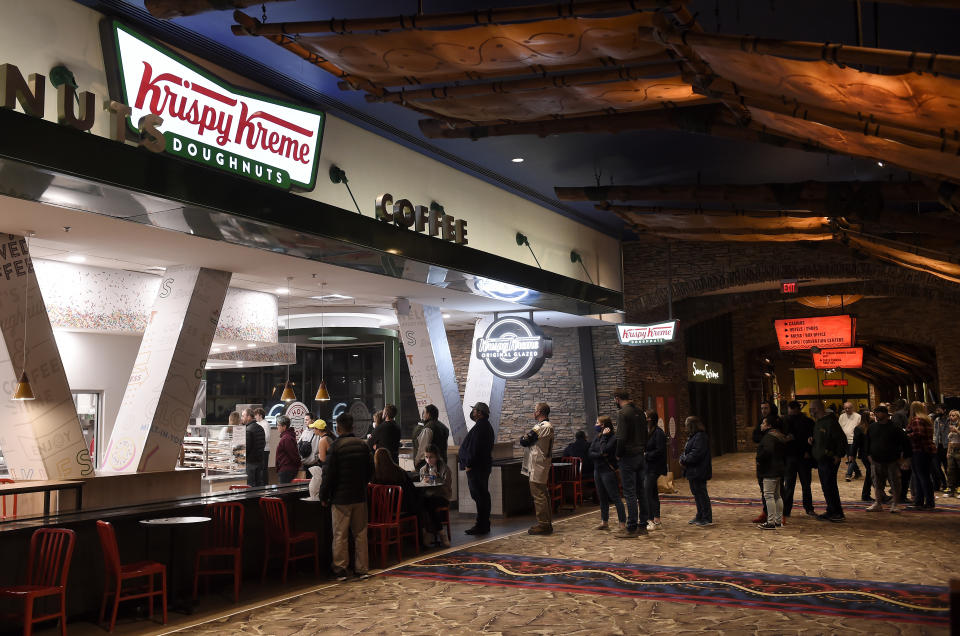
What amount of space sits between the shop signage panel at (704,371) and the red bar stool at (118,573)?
1576 centimetres

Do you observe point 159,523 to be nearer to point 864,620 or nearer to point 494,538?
point 494,538

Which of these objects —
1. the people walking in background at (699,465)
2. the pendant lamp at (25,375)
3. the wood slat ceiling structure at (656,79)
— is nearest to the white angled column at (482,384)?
the people walking in background at (699,465)

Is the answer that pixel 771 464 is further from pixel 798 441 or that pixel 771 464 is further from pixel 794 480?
pixel 794 480

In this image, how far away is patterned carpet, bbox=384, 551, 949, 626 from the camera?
6.30 metres

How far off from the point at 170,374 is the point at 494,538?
4.23 metres

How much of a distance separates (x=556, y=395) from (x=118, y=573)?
434 inches

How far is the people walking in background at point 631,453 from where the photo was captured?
9.84 m

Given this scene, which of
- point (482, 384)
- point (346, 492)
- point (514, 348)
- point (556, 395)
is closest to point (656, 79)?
point (346, 492)

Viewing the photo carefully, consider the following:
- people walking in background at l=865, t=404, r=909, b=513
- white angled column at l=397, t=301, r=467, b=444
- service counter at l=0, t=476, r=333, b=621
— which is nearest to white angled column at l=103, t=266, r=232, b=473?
service counter at l=0, t=476, r=333, b=621

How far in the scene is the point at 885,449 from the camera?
11.2m

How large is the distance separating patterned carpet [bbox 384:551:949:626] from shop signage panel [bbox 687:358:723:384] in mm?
12976

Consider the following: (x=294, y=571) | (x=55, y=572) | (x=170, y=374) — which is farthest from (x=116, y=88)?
(x=294, y=571)

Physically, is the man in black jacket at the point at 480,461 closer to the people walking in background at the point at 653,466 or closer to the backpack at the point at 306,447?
the people walking in background at the point at 653,466

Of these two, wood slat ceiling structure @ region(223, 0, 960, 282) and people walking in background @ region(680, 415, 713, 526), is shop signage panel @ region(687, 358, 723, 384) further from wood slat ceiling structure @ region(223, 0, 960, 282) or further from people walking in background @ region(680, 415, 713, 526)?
wood slat ceiling structure @ region(223, 0, 960, 282)
